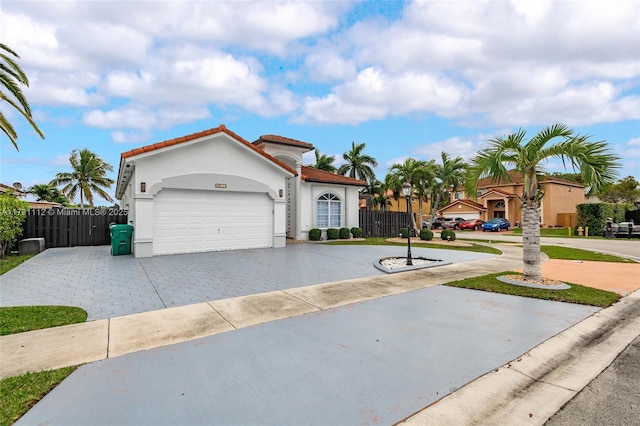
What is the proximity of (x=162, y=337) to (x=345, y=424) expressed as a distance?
2.99 m

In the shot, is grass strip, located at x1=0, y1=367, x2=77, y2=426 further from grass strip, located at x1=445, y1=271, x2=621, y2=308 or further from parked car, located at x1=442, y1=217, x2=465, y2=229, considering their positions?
parked car, located at x1=442, y1=217, x2=465, y2=229

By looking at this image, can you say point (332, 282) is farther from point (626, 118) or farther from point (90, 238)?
point (626, 118)

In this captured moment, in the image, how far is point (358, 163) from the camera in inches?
1480

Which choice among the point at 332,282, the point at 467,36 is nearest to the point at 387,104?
the point at 467,36

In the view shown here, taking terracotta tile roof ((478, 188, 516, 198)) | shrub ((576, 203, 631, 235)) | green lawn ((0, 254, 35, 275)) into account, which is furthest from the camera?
terracotta tile roof ((478, 188, 516, 198))

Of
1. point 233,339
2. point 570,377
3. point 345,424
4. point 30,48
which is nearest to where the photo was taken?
point 345,424

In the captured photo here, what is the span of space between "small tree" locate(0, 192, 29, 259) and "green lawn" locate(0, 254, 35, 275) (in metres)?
0.49

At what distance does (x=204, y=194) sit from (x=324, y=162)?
25384mm

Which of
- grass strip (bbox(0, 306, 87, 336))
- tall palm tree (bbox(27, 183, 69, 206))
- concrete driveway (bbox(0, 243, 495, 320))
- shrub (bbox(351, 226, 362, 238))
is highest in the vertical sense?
tall palm tree (bbox(27, 183, 69, 206))

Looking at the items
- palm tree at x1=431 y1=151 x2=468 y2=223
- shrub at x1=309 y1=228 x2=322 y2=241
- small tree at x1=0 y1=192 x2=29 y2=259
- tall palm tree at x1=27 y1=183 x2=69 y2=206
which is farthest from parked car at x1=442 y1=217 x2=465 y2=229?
tall palm tree at x1=27 y1=183 x2=69 y2=206

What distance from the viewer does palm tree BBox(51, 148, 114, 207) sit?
113 ft

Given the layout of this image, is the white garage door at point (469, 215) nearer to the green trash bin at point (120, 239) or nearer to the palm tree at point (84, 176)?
the green trash bin at point (120, 239)

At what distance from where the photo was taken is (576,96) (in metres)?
17.5

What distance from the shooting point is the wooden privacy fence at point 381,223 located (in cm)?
2139
